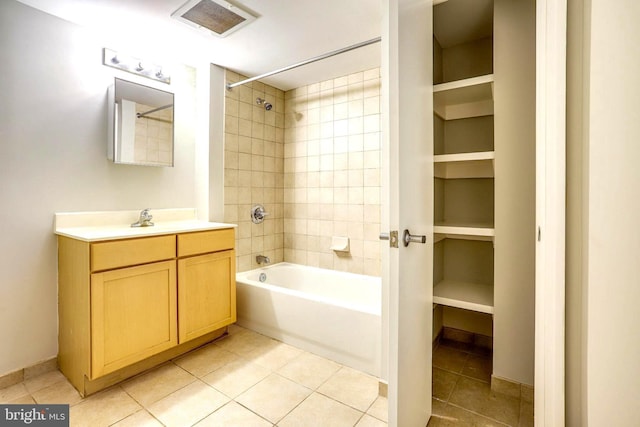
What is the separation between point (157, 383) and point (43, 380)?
0.68 m

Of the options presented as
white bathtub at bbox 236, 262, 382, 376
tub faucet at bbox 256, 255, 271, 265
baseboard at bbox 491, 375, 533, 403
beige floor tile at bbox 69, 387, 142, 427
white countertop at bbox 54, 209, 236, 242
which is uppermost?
white countertop at bbox 54, 209, 236, 242

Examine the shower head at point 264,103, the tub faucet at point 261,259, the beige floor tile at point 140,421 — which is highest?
the shower head at point 264,103

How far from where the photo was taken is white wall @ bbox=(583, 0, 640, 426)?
755mm

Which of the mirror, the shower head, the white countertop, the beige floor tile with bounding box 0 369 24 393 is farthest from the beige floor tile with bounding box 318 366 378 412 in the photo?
the shower head

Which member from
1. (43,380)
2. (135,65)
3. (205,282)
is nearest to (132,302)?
(205,282)

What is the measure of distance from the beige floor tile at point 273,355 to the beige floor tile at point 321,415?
0.42 meters

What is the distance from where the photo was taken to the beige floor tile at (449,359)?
1959mm

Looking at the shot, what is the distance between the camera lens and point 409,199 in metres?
1.14

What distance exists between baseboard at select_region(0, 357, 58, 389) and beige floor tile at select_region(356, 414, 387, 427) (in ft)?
6.32

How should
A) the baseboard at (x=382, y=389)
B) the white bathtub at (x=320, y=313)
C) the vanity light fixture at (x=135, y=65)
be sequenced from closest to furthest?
the baseboard at (x=382, y=389)
the white bathtub at (x=320, y=313)
the vanity light fixture at (x=135, y=65)

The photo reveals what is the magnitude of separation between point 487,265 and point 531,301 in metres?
0.60

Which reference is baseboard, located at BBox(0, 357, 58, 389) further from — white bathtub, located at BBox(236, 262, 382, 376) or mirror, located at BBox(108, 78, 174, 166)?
mirror, located at BBox(108, 78, 174, 166)

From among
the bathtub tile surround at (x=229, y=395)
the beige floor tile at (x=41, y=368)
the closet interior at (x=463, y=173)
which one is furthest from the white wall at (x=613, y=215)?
the beige floor tile at (x=41, y=368)

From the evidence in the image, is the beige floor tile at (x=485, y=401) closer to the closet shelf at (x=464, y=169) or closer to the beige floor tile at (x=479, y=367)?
the beige floor tile at (x=479, y=367)
